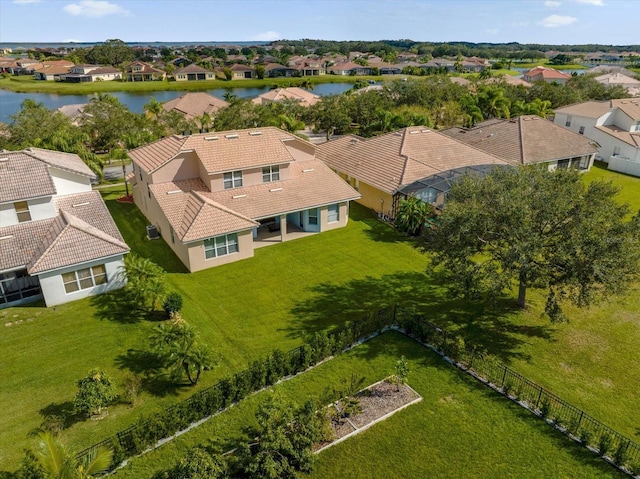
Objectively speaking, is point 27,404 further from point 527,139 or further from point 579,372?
point 527,139

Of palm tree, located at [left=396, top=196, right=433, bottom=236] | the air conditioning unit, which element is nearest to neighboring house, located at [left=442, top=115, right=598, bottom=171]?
palm tree, located at [left=396, top=196, right=433, bottom=236]

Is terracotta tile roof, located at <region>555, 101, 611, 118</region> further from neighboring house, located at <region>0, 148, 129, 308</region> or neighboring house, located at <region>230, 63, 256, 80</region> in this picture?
neighboring house, located at <region>230, 63, 256, 80</region>

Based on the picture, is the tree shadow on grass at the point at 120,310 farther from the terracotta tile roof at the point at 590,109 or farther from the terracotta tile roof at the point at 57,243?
the terracotta tile roof at the point at 590,109

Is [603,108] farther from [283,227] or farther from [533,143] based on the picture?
[283,227]

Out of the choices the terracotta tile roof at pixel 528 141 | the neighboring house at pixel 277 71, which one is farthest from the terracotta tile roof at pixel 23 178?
the neighboring house at pixel 277 71

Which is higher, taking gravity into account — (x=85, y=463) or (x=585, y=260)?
(x=585, y=260)

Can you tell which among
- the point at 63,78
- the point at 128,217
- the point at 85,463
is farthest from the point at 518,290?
the point at 63,78
